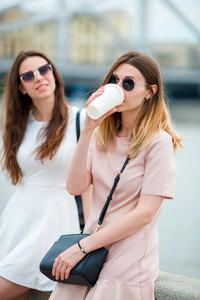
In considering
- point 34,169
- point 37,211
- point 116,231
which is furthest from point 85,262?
point 34,169

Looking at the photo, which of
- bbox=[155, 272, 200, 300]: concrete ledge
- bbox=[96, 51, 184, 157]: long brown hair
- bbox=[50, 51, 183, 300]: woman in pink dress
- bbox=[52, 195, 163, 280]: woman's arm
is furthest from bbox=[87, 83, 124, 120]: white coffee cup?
bbox=[155, 272, 200, 300]: concrete ledge

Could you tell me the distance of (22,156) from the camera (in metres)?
2.57

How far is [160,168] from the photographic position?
5.44 ft

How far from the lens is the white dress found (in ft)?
7.72

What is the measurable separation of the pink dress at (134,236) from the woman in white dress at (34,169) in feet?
2.07

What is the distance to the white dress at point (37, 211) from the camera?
2354 mm

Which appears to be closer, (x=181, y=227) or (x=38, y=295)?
(x=38, y=295)

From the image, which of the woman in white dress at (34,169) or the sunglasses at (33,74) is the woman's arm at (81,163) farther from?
the sunglasses at (33,74)

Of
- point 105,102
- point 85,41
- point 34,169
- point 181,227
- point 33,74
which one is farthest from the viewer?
point 85,41

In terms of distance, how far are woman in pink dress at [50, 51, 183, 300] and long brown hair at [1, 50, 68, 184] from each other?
658 millimetres

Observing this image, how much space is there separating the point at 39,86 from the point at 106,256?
1.32m

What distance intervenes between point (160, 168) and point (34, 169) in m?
1.07

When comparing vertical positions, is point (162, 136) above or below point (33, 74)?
below

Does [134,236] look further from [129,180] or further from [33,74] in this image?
[33,74]
